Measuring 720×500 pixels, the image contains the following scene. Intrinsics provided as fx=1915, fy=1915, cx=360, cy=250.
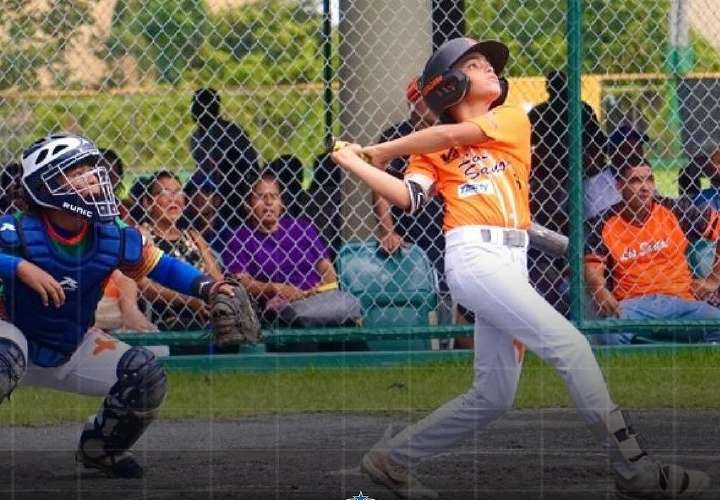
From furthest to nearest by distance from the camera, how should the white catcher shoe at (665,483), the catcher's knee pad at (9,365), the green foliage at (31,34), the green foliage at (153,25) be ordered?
the green foliage at (153,25) → the green foliage at (31,34) → the catcher's knee pad at (9,365) → the white catcher shoe at (665,483)

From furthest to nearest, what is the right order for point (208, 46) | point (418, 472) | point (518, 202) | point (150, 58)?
point (208, 46) < point (150, 58) < point (418, 472) < point (518, 202)

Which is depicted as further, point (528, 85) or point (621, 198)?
point (528, 85)

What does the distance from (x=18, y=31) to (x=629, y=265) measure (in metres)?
3.60

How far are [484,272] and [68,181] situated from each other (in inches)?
62.7

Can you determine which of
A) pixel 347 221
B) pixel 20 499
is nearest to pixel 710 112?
pixel 347 221

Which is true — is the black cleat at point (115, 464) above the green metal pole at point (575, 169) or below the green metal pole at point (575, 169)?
below

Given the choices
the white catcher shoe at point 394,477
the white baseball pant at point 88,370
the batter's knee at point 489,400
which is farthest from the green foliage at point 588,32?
the white catcher shoe at point 394,477

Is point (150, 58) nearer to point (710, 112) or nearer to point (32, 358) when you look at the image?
point (710, 112)

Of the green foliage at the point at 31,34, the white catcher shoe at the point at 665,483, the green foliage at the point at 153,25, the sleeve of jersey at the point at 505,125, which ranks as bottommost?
the white catcher shoe at the point at 665,483

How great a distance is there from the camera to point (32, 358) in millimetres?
7242

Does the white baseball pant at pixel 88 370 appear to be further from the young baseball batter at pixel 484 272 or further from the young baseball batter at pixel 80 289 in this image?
the young baseball batter at pixel 484 272

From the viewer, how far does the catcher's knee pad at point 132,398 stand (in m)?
7.18

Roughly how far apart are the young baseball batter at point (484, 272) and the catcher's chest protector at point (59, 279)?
1006 millimetres

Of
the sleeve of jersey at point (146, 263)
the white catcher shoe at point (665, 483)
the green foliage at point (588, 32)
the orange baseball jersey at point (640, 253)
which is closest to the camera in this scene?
the white catcher shoe at point (665, 483)
